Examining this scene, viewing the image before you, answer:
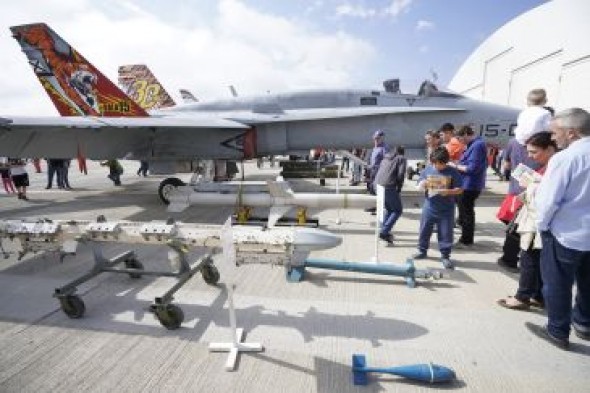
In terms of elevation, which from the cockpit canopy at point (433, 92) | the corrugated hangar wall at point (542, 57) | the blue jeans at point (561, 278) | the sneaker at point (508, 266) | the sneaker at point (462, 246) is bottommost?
the sneaker at point (508, 266)

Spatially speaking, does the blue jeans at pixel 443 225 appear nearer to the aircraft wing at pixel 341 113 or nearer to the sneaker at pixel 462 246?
the sneaker at pixel 462 246

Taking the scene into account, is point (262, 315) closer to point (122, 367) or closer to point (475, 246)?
point (122, 367)

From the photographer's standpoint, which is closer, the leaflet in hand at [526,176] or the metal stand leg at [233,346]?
the metal stand leg at [233,346]

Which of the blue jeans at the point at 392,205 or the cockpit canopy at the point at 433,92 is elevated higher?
the cockpit canopy at the point at 433,92

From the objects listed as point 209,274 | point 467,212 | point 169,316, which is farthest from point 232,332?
point 467,212

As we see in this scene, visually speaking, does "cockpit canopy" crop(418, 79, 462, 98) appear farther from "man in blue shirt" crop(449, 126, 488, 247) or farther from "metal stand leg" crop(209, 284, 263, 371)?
"metal stand leg" crop(209, 284, 263, 371)

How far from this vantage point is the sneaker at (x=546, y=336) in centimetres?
295

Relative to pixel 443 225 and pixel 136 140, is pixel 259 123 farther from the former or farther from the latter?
pixel 443 225

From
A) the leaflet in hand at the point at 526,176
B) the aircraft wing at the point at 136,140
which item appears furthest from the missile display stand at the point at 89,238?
the aircraft wing at the point at 136,140

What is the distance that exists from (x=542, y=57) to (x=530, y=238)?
114 feet

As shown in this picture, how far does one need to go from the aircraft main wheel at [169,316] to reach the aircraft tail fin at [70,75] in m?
8.26

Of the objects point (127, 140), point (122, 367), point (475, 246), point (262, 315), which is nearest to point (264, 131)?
point (127, 140)

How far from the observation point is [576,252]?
267 centimetres

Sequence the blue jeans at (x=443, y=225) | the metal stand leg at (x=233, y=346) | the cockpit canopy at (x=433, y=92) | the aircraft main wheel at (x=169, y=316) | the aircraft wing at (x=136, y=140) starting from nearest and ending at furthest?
the metal stand leg at (x=233, y=346), the aircraft main wheel at (x=169, y=316), the blue jeans at (x=443, y=225), the aircraft wing at (x=136, y=140), the cockpit canopy at (x=433, y=92)
